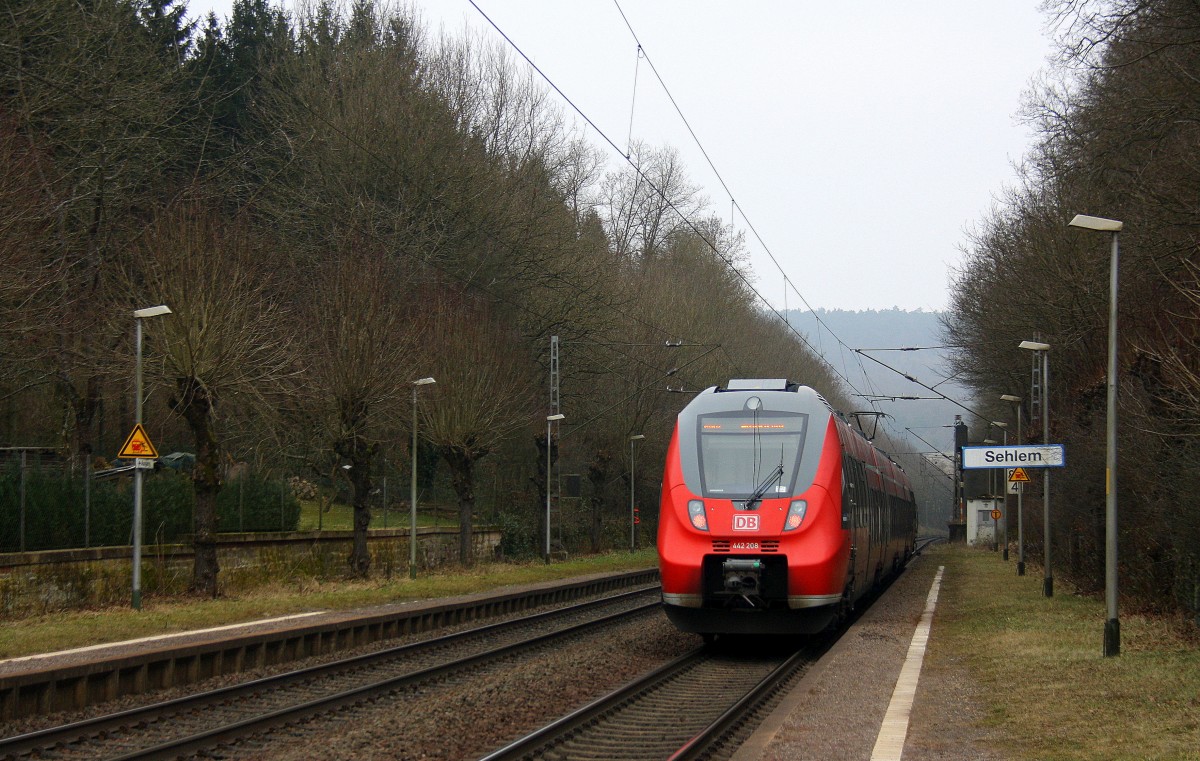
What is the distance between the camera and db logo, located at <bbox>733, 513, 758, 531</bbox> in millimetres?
15461

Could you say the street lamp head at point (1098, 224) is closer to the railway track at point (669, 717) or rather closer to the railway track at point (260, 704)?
the railway track at point (669, 717)

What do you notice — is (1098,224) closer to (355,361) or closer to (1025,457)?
(1025,457)

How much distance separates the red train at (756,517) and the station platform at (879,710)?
1.01m

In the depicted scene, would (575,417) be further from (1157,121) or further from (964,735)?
(964,735)

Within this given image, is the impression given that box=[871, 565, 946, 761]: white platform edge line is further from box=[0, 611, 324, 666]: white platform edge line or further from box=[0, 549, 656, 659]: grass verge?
box=[0, 549, 656, 659]: grass verge

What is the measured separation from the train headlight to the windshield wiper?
39 cm

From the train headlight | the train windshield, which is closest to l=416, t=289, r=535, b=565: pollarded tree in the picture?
the train windshield

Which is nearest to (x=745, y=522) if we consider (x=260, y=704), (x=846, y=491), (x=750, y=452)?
(x=750, y=452)

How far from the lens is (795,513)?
51.0 ft

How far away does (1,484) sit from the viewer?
2212 centimetres

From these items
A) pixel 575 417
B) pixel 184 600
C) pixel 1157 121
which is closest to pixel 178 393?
pixel 184 600

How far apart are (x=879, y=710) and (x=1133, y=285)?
1588 cm

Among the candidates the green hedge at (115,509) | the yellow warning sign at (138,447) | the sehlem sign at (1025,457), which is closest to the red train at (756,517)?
the sehlem sign at (1025,457)

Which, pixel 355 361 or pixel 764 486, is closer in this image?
pixel 764 486
